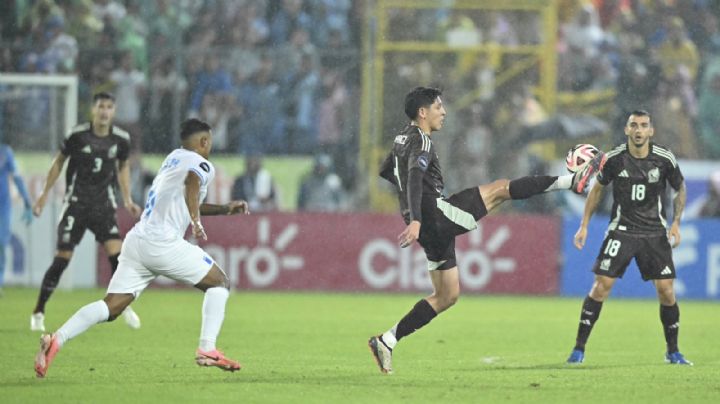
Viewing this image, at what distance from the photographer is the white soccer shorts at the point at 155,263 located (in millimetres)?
9172

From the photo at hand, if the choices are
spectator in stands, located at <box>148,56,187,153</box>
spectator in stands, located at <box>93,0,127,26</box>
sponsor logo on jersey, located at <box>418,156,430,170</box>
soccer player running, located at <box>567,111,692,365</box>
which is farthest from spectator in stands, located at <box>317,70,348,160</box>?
sponsor logo on jersey, located at <box>418,156,430,170</box>

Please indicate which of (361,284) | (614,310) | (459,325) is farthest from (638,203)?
(361,284)

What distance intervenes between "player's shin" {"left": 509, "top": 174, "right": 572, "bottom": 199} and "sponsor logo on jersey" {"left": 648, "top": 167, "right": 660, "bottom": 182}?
1535mm

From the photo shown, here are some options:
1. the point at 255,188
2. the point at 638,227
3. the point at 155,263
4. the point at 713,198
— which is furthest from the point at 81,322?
the point at 713,198

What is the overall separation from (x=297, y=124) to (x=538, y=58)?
164 inches

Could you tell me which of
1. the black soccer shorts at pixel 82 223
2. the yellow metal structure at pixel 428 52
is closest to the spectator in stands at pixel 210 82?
the yellow metal structure at pixel 428 52

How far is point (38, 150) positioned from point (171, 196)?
11.9 meters

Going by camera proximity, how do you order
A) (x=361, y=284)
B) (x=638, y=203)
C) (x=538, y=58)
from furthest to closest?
(x=538, y=58) → (x=361, y=284) → (x=638, y=203)

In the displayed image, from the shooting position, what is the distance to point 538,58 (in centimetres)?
2227

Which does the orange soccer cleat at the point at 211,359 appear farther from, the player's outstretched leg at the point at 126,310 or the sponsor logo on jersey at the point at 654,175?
the player's outstretched leg at the point at 126,310

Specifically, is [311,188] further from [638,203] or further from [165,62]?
[638,203]

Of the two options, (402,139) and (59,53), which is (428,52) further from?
(402,139)

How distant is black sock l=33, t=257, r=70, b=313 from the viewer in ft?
43.9

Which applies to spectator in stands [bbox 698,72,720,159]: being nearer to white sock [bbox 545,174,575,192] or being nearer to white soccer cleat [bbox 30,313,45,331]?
white soccer cleat [bbox 30,313,45,331]
